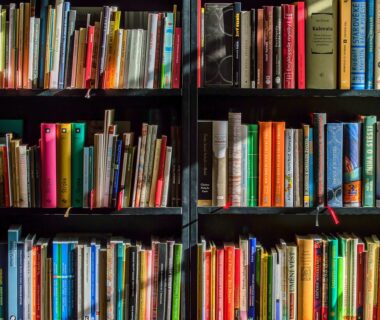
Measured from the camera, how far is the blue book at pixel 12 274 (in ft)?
7.32

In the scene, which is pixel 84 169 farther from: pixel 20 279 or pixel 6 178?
pixel 20 279

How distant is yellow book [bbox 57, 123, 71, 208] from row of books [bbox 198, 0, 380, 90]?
0.47 m

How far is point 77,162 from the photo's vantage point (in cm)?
223

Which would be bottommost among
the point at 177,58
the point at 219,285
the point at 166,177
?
the point at 219,285

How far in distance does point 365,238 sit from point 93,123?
1043 mm

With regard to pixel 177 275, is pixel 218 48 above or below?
above

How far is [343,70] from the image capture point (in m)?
2.23

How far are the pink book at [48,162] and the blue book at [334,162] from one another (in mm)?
903

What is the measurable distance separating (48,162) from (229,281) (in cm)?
72

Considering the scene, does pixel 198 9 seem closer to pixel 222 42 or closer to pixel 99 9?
pixel 222 42

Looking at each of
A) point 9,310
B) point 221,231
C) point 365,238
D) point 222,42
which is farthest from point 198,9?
point 9,310

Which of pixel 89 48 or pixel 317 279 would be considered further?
pixel 317 279

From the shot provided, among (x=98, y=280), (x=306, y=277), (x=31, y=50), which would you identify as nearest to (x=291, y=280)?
(x=306, y=277)

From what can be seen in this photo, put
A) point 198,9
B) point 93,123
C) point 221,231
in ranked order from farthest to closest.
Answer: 1. point 221,231
2. point 93,123
3. point 198,9
